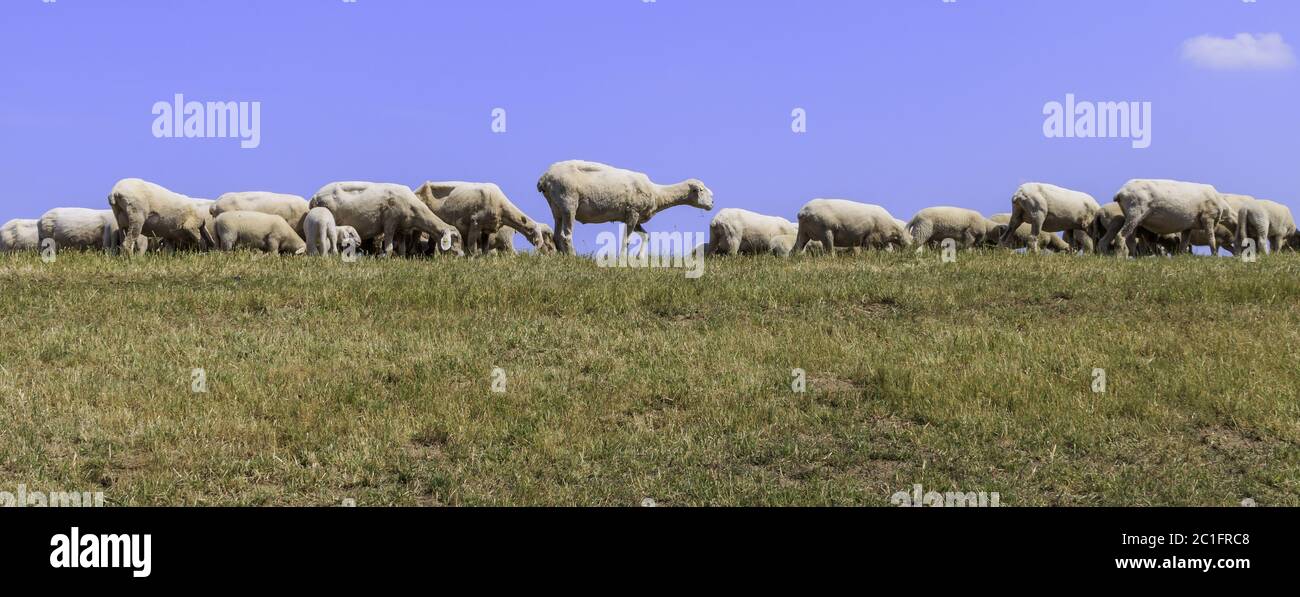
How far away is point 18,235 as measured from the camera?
125 feet

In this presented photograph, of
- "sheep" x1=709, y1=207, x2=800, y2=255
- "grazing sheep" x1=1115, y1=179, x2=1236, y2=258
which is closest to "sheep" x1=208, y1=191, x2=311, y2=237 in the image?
"sheep" x1=709, y1=207, x2=800, y2=255

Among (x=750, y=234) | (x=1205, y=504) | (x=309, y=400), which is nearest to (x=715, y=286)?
(x=309, y=400)

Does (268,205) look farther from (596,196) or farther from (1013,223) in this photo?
(1013,223)

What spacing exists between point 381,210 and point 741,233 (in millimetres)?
10469

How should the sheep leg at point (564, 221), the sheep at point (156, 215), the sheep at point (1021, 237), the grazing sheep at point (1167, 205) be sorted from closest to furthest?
the sheep at point (156, 215) < the sheep leg at point (564, 221) < the grazing sheep at point (1167, 205) < the sheep at point (1021, 237)

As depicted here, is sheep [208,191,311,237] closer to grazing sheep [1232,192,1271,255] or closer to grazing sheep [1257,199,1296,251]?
grazing sheep [1232,192,1271,255]

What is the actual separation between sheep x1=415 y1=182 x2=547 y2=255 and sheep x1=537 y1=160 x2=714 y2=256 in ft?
3.66

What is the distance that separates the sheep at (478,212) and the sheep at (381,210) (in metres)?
0.99

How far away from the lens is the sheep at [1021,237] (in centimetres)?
3656

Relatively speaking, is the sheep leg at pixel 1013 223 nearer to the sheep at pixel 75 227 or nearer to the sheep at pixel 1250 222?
the sheep at pixel 1250 222

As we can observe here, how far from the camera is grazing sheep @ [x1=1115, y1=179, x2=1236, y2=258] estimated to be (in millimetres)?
30734

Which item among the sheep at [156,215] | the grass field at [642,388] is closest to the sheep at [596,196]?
the grass field at [642,388]

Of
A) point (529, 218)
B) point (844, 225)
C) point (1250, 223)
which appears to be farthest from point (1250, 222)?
point (529, 218)

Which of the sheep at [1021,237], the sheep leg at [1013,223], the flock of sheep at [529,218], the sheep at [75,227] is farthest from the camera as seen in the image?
the sheep at [1021,237]
